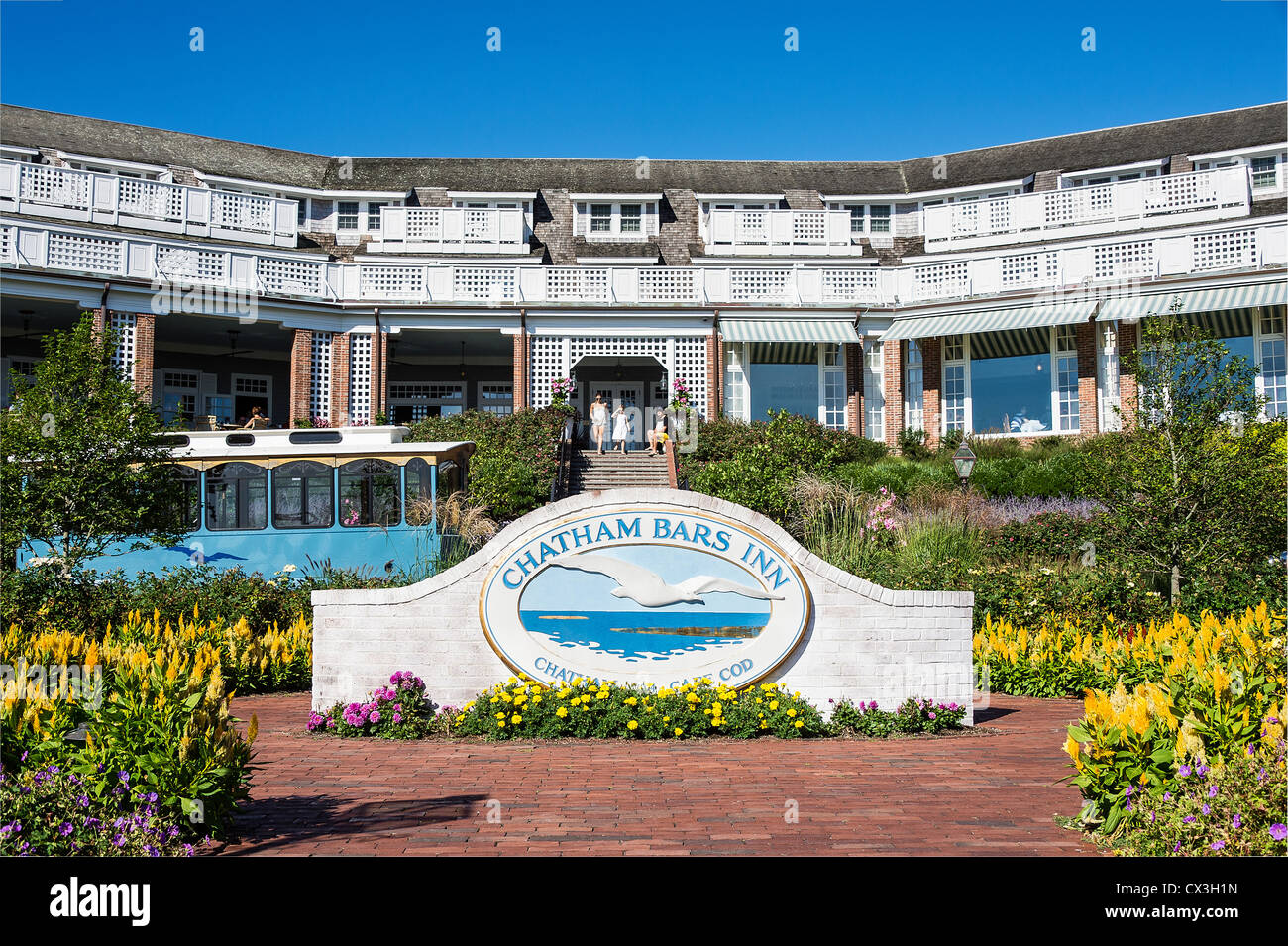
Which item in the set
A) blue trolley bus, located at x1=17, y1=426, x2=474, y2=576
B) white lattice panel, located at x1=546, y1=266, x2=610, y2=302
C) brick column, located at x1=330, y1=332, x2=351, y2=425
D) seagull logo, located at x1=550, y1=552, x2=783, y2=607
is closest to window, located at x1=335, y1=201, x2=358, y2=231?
brick column, located at x1=330, y1=332, x2=351, y2=425

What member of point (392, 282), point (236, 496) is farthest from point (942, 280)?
point (236, 496)

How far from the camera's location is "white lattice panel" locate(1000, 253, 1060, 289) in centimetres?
2608

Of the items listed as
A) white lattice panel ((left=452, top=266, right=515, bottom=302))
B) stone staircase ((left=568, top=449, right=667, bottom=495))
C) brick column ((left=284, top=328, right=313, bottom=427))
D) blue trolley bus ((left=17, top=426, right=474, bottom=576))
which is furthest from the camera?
white lattice panel ((left=452, top=266, right=515, bottom=302))

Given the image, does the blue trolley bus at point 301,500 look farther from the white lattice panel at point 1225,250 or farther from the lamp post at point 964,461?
the white lattice panel at point 1225,250

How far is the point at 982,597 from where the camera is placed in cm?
1251

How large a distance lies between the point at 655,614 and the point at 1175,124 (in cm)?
2924

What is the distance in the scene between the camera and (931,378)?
1106 inches

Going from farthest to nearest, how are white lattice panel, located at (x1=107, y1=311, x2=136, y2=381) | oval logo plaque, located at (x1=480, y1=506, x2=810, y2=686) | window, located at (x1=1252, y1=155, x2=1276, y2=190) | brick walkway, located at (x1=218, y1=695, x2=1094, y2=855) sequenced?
window, located at (x1=1252, y1=155, x2=1276, y2=190) → white lattice panel, located at (x1=107, y1=311, x2=136, y2=381) → oval logo plaque, located at (x1=480, y1=506, x2=810, y2=686) → brick walkway, located at (x1=218, y1=695, x2=1094, y2=855)

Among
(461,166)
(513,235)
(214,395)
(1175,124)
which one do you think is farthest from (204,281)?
(1175,124)

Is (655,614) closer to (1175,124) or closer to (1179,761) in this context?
(1179,761)

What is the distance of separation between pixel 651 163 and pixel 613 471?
612 inches

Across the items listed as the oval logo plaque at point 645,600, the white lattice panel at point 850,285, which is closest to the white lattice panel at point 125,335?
the white lattice panel at point 850,285

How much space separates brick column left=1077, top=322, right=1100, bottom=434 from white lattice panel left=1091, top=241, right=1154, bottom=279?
1.47 m

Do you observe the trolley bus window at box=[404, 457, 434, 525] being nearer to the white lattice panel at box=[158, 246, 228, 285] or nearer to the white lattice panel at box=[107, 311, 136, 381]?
the white lattice panel at box=[107, 311, 136, 381]
